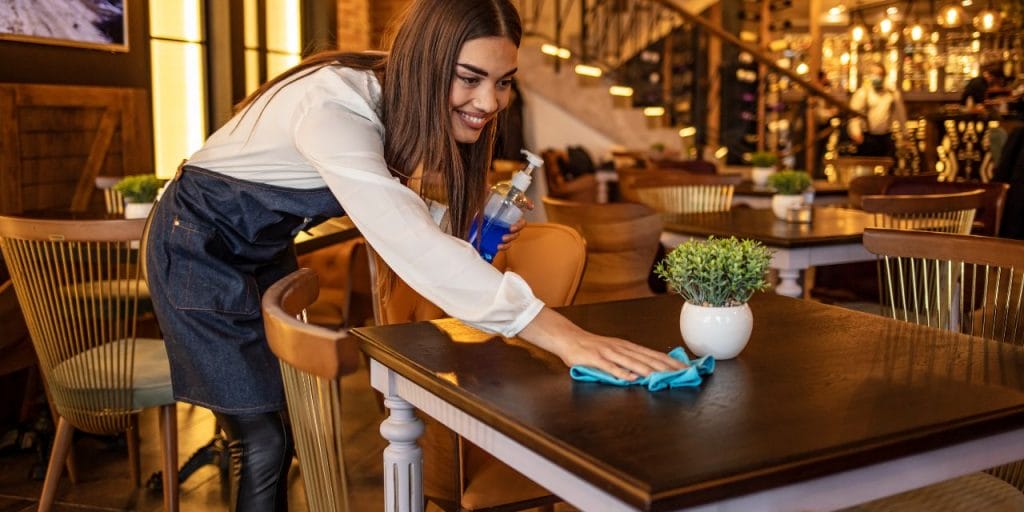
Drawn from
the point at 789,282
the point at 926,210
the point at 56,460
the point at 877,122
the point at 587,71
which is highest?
the point at 587,71

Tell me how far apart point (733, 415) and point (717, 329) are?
0.30m

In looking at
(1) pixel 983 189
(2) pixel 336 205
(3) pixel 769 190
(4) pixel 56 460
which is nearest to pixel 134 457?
(4) pixel 56 460

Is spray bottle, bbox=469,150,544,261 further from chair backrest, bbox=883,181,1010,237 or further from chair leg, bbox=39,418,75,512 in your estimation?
chair backrest, bbox=883,181,1010,237

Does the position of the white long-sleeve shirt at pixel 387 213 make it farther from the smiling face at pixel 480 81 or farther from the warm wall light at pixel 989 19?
the warm wall light at pixel 989 19

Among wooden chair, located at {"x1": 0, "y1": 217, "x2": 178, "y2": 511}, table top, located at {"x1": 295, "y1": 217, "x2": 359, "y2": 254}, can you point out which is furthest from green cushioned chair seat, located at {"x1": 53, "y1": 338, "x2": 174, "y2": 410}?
table top, located at {"x1": 295, "y1": 217, "x2": 359, "y2": 254}

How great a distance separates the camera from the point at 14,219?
100 inches

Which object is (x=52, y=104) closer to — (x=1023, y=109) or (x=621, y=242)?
(x=621, y=242)

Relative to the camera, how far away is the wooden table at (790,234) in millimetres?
3377

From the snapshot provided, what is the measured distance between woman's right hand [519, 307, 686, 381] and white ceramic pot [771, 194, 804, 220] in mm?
2480

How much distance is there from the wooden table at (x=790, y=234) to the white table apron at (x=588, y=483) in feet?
5.32

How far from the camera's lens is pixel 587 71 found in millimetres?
9609

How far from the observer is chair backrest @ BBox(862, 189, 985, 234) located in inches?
144

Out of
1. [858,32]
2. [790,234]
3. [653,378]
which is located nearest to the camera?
[653,378]

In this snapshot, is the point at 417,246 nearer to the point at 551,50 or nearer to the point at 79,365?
the point at 79,365
